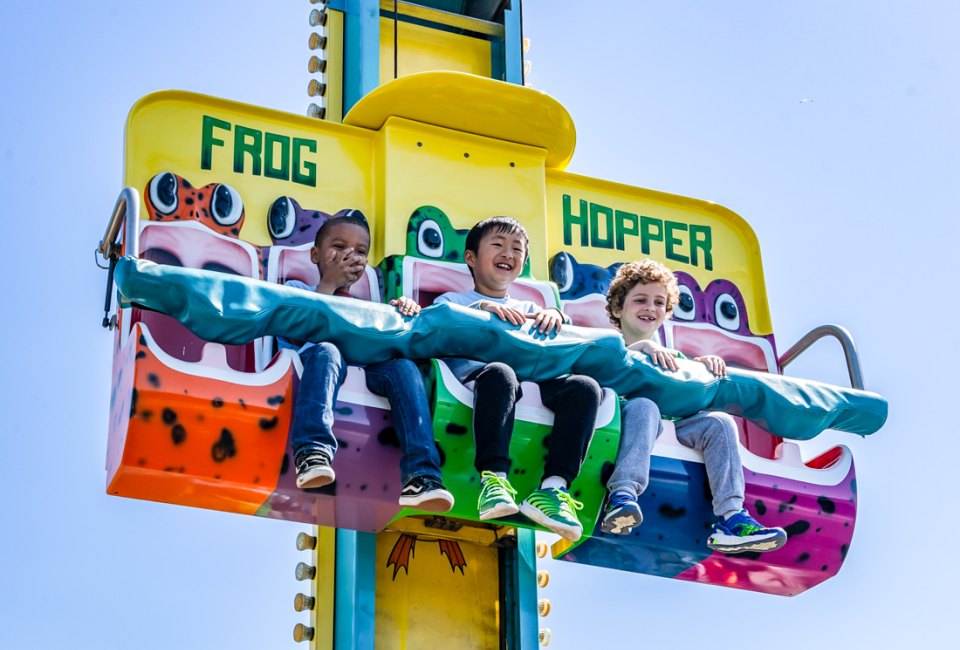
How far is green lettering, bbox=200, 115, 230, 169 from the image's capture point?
789 cm

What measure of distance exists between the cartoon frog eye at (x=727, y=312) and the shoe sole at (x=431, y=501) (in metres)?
2.58

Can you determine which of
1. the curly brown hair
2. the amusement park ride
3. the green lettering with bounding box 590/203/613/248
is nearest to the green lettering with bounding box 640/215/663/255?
the amusement park ride

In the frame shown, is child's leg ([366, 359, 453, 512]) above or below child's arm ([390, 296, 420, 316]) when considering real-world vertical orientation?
below

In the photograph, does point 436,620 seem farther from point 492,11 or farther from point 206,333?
point 492,11

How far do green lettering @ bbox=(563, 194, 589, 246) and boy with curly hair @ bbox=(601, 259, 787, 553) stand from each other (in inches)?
32.5

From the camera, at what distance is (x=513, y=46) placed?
948 centimetres

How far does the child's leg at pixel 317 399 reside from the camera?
21.3 ft

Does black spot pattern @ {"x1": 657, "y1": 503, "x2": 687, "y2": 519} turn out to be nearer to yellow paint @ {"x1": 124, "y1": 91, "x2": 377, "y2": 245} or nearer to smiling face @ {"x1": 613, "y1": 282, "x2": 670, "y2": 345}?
smiling face @ {"x1": 613, "y1": 282, "x2": 670, "y2": 345}

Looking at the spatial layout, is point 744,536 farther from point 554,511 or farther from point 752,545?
point 554,511

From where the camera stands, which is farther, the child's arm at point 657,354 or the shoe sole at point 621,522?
the child's arm at point 657,354

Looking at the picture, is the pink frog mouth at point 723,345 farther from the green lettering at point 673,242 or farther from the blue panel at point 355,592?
the blue panel at point 355,592

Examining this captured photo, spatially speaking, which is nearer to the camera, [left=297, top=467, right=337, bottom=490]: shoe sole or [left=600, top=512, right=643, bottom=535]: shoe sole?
[left=297, top=467, right=337, bottom=490]: shoe sole

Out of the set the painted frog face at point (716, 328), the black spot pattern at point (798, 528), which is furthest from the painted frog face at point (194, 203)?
the black spot pattern at point (798, 528)

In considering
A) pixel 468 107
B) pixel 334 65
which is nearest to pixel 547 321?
pixel 468 107
